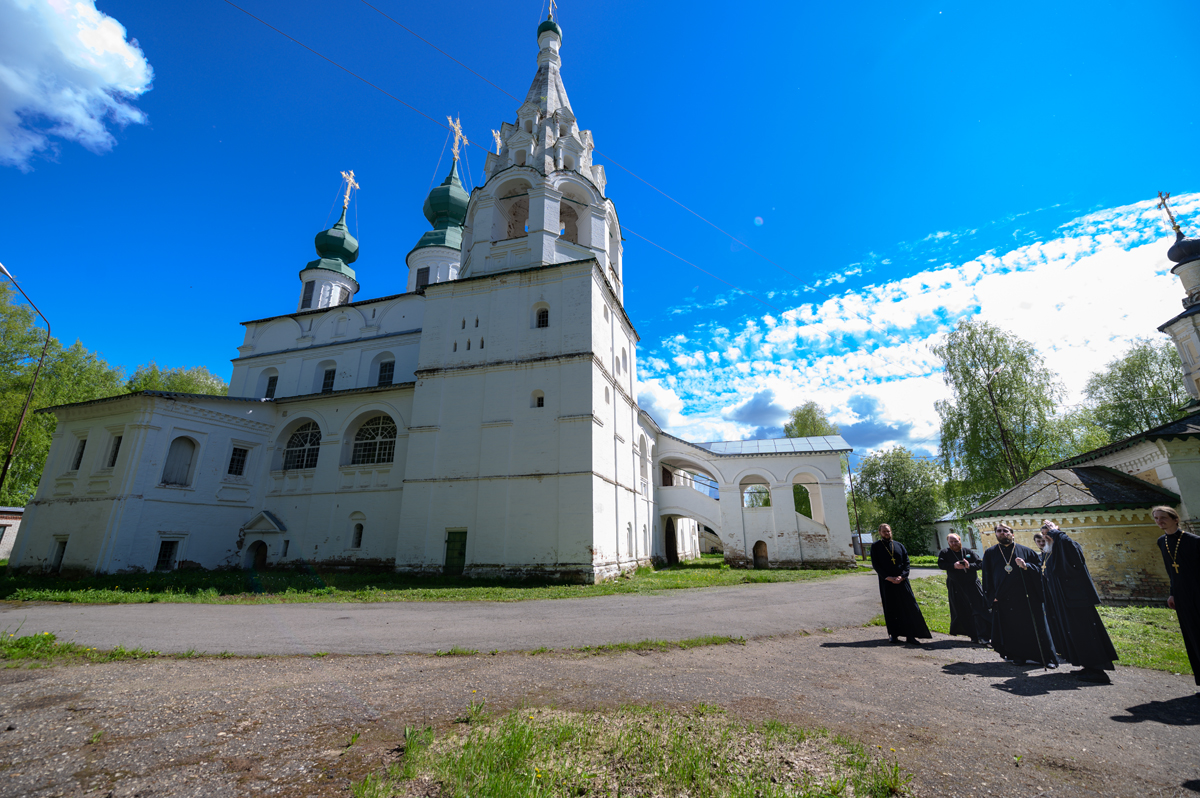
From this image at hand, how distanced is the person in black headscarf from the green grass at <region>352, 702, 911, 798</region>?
389cm

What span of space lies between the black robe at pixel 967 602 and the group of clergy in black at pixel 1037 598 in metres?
0.01

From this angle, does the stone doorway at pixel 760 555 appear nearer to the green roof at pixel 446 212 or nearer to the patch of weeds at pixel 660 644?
the patch of weeds at pixel 660 644

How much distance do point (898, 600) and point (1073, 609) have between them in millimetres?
1796

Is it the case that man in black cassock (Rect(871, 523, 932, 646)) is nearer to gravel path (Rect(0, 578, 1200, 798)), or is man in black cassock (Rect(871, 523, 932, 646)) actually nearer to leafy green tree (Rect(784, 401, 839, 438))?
gravel path (Rect(0, 578, 1200, 798))

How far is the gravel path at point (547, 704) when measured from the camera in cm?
275

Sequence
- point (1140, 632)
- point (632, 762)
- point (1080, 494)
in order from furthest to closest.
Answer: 1. point (1080, 494)
2. point (1140, 632)
3. point (632, 762)

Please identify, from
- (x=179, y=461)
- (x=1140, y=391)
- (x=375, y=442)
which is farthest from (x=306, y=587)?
(x=1140, y=391)

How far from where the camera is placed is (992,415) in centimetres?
2284

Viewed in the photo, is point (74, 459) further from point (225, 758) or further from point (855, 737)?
point (855, 737)

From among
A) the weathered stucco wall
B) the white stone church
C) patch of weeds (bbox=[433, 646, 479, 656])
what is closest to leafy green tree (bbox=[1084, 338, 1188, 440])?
the white stone church

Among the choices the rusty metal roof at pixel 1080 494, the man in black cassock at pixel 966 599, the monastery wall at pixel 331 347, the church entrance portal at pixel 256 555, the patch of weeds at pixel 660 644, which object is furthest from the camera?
the monastery wall at pixel 331 347

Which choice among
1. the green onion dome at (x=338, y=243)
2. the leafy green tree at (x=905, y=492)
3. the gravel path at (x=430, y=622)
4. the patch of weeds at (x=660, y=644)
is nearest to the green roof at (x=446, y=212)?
the green onion dome at (x=338, y=243)

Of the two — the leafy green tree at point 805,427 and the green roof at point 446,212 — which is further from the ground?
the green roof at point 446,212

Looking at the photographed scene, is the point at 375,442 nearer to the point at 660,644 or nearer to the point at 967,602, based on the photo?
the point at 660,644
